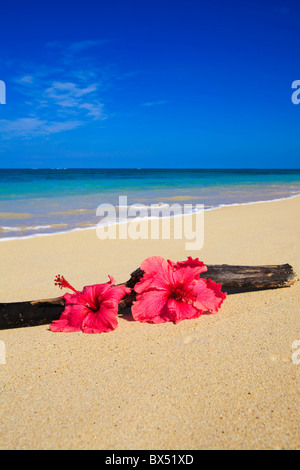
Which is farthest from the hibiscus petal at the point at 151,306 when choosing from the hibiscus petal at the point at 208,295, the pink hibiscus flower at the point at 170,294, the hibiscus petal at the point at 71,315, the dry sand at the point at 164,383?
the hibiscus petal at the point at 71,315

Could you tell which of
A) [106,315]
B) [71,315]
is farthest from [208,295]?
[71,315]

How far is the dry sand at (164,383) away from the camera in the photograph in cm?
149

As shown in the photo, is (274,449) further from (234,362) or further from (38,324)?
(38,324)

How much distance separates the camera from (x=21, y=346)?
2301 millimetres

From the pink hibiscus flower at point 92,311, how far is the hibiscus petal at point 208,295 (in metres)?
0.49

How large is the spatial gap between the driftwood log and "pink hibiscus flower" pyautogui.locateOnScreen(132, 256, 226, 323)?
131 mm

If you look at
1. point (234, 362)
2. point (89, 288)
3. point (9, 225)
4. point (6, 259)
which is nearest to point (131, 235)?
point (6, 259)

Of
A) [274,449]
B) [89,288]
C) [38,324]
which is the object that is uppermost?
[89,288]

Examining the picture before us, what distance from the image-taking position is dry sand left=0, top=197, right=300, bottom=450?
58.7 inches

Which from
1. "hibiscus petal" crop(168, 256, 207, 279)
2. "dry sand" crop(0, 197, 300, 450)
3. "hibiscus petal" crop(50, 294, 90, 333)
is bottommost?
"dry sand" crop(0, 197, 300, 450)

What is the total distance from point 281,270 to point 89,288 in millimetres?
1558

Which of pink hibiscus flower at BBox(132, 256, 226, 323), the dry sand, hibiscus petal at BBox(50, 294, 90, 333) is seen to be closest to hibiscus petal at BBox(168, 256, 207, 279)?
pink hibiscus flower at BBox(132, 256, 226, 323)

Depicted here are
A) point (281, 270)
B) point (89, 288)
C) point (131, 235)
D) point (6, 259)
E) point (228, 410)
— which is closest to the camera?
point (228, 410)

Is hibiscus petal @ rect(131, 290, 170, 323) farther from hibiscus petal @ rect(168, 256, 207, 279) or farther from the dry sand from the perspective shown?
hibiscus petal @ rect(168, 256, 207, 279)
